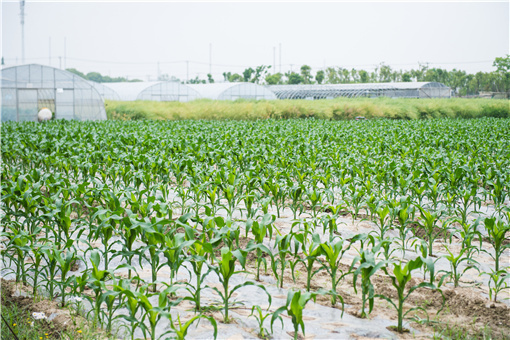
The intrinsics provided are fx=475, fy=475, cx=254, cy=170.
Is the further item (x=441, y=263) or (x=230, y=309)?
(x=441, y=263)

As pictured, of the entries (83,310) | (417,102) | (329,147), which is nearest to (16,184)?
(83,310)

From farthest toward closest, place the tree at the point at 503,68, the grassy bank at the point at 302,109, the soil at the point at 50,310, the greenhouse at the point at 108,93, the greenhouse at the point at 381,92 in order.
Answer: the tree at the point at 503,68 < the greenhouse at the point at 381,92 < the greenhouse at the point at 108,93 < the grassy bank at the point at 302,109 < the soil at the point at 50,310

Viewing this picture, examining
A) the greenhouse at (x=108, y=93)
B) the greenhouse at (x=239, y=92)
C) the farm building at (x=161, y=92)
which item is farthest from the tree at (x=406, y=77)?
the greenhouse at (x=108, y=93)

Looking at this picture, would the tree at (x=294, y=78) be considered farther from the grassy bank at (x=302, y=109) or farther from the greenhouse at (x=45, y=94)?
the greenhouse at (x=45, y=94)

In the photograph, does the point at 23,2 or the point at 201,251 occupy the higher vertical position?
the point at 23,2

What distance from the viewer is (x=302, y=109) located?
3184 cm

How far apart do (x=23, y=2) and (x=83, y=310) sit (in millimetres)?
48558

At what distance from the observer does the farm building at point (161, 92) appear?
35.4 metres

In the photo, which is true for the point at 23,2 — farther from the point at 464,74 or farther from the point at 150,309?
the point at 464,74

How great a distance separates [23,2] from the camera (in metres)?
44.4

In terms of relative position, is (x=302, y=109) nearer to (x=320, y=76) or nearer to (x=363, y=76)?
(x=363, y=76)

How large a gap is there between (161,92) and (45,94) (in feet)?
37.2

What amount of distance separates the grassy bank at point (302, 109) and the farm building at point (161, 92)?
17.0 ft

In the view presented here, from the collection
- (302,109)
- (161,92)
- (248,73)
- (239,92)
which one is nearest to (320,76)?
(248,73)
